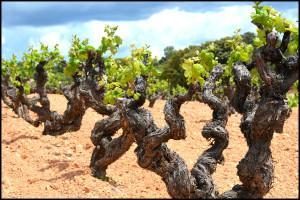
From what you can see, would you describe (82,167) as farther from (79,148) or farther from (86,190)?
(79,148)

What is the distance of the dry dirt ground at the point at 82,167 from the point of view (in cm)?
1003

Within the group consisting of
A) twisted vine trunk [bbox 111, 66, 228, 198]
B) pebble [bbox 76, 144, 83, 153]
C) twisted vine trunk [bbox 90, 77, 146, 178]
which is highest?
twisted vine trunk [bbox 111, 66, 228, 198]

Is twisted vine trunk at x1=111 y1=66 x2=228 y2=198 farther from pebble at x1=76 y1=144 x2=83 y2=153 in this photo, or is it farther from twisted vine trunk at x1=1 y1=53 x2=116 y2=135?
pebble at x1=76 y1=144 x2=83 y2=153

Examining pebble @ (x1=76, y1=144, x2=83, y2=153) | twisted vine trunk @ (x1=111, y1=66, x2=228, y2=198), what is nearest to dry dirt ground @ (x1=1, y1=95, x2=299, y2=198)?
pebble @ (x1=76, y1=144, x2=83, y2=153)

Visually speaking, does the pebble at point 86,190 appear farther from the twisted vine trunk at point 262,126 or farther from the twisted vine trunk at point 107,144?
the twisted vine trunk at point 262,126

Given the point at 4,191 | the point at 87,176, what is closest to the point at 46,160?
the point at 87,176

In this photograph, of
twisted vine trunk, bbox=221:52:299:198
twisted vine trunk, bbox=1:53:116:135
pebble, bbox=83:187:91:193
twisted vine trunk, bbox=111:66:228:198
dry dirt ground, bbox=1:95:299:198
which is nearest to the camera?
twisted vine trunk, bbox=221:52:299:198

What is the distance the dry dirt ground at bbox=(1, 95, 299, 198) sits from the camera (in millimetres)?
10031

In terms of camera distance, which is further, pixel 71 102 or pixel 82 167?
pixel 71 102

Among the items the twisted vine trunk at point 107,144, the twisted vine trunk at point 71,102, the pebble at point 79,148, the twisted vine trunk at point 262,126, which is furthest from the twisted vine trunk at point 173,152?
the pebble at point 79,148

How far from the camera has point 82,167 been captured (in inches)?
470

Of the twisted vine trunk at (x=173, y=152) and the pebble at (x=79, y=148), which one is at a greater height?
the twisted vine trunk at (x=173, y=152)

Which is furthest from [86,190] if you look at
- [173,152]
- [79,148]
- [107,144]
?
[79,148]

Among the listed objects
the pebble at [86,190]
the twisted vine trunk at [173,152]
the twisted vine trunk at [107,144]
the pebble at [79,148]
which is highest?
the twisted vine trunk at [173,152]
